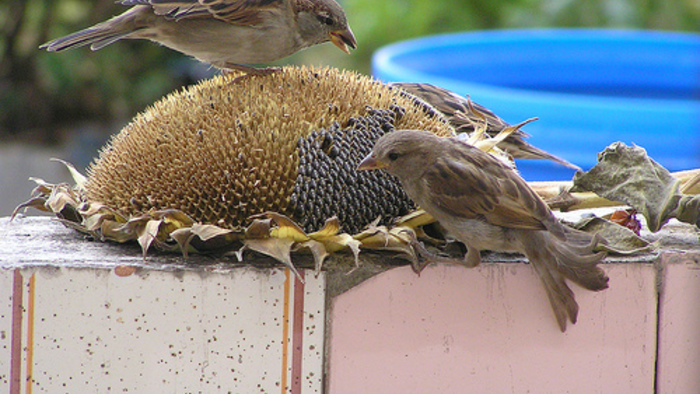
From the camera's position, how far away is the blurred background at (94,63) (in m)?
6.70

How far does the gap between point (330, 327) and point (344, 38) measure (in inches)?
36.8

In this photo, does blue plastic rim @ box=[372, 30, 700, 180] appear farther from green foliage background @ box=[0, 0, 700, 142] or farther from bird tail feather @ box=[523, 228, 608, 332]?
bird tail feather @ box=[523, 228, 608, 332]

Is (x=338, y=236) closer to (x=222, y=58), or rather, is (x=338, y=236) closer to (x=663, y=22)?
(x=222, y=58)

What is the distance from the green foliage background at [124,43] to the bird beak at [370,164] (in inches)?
193

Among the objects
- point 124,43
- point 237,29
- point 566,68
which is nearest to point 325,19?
point 237,29

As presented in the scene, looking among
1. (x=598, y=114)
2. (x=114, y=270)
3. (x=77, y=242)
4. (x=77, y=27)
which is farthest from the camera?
(x=77, y=27)

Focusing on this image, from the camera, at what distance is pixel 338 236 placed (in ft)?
6.67

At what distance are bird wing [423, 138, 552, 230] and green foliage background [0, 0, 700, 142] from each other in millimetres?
4972

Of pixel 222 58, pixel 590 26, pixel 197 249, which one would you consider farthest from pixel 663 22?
pixel 197 249

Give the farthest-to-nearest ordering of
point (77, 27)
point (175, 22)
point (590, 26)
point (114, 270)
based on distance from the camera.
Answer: point (590, 26), point (77, 27), point (175, 22), point (114, 270)

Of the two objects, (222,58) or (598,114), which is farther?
(598,114)

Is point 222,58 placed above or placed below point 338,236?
above

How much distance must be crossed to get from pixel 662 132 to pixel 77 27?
15.4 ft

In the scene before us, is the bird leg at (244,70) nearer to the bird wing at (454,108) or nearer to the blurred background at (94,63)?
the bird wing at (454,108)
